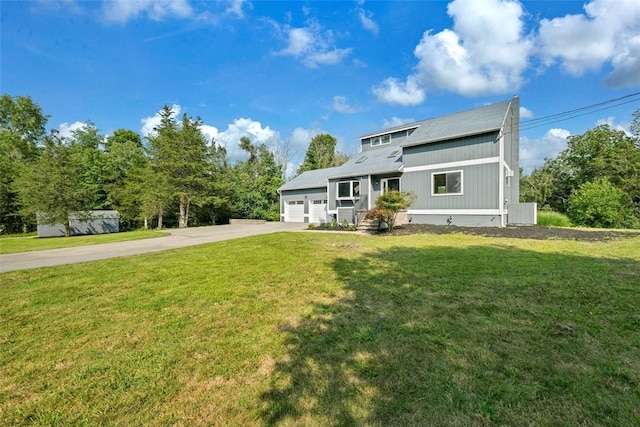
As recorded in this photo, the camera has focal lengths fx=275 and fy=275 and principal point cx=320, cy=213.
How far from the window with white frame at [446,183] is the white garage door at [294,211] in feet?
39.6

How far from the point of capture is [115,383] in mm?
2221

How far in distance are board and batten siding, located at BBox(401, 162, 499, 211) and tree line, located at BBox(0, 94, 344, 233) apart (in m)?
16.4

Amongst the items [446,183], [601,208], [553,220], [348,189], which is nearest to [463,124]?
[446,183]

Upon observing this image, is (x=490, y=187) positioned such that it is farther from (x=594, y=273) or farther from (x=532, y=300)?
(x=532, y=300)

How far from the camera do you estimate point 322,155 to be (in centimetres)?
4188

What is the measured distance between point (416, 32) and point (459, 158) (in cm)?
943

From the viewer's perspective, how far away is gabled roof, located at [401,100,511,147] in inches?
532

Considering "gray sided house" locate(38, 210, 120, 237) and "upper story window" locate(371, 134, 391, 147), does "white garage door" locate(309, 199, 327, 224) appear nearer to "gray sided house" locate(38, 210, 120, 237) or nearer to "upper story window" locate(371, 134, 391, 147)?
"upper story window" locate(371, 134, 391, 147)

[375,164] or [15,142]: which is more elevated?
[15,142]

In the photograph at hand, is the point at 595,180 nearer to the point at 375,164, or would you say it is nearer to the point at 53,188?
the point at 375,164

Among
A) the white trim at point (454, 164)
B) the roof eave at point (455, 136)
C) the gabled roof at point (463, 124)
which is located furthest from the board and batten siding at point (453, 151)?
the gabled roof at point (463, 124)

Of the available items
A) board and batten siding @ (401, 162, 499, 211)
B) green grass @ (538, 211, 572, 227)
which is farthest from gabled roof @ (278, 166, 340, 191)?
green grass @ (538, 211, 572, 227)

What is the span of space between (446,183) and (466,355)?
44.6 ft

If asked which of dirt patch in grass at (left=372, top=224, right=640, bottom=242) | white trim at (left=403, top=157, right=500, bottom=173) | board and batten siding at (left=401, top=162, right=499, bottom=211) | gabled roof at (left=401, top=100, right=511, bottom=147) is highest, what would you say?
gabled roof at (left=401, top=100, right=511, bottom=147)
